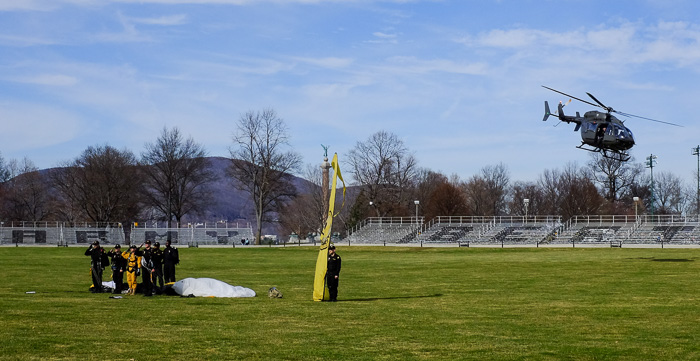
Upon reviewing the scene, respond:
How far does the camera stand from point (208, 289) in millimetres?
27703

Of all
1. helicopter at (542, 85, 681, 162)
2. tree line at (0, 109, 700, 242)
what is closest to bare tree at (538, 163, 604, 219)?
tree line at (0, 109, 700, 242)

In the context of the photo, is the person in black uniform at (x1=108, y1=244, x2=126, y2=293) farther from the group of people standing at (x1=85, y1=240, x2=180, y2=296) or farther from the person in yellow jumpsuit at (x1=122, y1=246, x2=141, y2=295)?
the person in yellow jumpsuit at (x1=122, y1=246, x2=141, y2=295)

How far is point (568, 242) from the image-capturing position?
8294 cm

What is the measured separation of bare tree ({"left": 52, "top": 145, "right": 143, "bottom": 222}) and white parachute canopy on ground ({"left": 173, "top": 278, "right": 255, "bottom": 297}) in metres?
90.4

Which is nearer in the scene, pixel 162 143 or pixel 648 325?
pixel 648 325

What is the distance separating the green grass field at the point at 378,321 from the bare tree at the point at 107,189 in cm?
8062

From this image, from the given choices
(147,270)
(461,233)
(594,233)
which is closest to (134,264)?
(147,270)

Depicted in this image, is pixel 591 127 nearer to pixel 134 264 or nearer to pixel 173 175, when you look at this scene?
pixel 134 264

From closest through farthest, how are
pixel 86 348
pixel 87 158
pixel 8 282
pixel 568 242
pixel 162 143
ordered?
pixel 86 348 → pixel 8 282 → pixel 568 242 → pixel 162 143 → pixel 87 158

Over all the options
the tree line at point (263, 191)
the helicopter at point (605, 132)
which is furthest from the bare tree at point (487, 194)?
the helicopter at point (605, 132)

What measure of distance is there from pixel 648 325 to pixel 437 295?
9.64m

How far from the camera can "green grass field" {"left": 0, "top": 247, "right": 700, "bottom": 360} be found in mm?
15914

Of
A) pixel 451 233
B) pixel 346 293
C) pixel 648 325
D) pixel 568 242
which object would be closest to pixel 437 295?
pixel 346 293

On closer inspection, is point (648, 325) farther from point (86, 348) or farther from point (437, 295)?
Result: point (86, 348)
